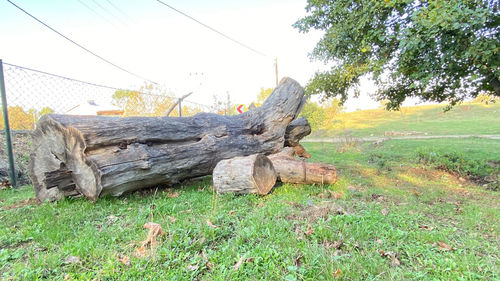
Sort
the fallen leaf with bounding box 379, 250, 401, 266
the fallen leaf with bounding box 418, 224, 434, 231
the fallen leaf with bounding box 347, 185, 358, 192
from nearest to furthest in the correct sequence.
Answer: the fallen leaf with bounding box 379, 250, 401, 266 < the fallen leaf with bounding box 418, 224, 434, 231 < the fallen leaf with bounding box 347, 185, 358, 192

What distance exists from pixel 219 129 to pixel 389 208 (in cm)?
310

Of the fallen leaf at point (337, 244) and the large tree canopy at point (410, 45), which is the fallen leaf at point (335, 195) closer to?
the fallen leaf at point (337, 244)

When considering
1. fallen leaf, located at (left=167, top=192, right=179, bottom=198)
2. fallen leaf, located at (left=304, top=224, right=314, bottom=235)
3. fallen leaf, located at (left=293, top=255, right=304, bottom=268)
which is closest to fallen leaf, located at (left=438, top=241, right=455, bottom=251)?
fallen leaf, located at (left=304, top=224, right=314, bottom=235)

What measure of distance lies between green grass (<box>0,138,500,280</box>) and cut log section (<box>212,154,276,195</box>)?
0.47 feet

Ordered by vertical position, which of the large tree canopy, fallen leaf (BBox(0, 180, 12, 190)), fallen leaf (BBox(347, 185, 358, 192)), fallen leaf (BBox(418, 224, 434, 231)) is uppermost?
the large tree canopy

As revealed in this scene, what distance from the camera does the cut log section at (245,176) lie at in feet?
11.9

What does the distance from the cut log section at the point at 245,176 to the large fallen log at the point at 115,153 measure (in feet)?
2.09

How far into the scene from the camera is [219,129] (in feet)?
15.7

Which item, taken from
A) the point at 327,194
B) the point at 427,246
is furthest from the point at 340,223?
the point at 327,194

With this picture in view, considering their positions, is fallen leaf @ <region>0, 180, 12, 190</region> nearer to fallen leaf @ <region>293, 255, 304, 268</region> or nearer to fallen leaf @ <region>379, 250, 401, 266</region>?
fallen leaf @ <region>293, 255, 304, 268</region>

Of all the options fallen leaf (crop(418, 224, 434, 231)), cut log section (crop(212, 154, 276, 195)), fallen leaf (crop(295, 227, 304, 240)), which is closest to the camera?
fallen leaf (crop(295, 227, 304, 240))

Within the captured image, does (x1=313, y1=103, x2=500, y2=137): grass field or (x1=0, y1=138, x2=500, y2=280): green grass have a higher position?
(x1=313, y1=103, x2=500, y2=137): grass field

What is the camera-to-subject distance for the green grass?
5.76 ft

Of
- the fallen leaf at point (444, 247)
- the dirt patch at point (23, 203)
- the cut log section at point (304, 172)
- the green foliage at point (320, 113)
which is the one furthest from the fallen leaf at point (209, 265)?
the green foliage at point (320, 113)
